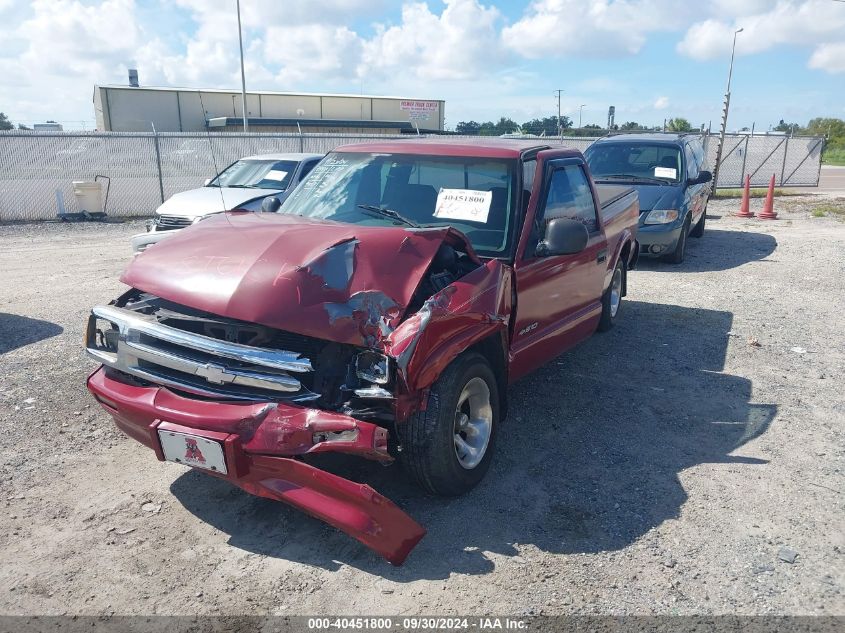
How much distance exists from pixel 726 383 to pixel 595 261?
1.53 m

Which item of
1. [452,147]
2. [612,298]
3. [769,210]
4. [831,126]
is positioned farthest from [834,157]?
[452,147]

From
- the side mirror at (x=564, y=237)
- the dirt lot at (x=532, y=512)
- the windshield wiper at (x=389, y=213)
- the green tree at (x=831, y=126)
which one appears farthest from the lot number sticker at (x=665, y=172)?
the green tree at (x=831, y=126)

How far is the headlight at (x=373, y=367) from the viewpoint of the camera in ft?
10.7

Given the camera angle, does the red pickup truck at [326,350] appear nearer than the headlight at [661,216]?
Yes

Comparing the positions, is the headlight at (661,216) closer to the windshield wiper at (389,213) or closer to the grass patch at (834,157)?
the windshield wiper at (389,213)

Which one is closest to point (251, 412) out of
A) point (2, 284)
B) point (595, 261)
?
point (595, 261)

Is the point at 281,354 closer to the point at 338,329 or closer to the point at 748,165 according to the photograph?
the point at 338,329

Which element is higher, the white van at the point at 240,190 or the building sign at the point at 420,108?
the building sign at the point at 420,108

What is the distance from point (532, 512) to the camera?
3.81m

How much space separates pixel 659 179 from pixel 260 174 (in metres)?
6.67

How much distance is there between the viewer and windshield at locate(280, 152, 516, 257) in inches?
177

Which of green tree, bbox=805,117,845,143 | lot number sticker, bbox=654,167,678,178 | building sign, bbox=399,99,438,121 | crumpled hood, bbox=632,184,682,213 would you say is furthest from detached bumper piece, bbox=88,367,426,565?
green tree, bbox=805,117,845,143

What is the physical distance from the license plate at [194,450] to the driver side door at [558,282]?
2046 millimetres

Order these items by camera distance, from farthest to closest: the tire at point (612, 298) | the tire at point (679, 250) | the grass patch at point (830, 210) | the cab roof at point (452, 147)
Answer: the grass patch at point (830, 210), the tire at point (679, 250), the tire at point (612, 298), the cab roof at point (452, 147)
